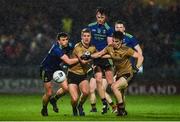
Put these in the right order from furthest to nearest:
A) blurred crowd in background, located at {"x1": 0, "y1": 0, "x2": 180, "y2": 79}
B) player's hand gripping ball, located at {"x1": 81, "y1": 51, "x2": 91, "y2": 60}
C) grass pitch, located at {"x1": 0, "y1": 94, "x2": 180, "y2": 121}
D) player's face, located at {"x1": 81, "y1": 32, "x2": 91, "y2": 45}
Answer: blurred crowd in background, located at {"x1": 0, "y1": 0, "x2": 180, "y2": 79}
player's face, located at {"x1": 81, "y1": 32, "x2": 91, "y2": 45}
player's hand gripping ball, located at {"x1": 81, "y1": 51, "x2": 91, "y2": 60}
grass pitch, located at {"x1": 0, "y1": 94, "x2": 180, "y2": 121}

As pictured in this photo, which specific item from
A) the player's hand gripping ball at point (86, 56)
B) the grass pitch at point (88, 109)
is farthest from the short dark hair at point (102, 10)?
the grass pitch at point (88, 109)

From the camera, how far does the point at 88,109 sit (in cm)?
2006

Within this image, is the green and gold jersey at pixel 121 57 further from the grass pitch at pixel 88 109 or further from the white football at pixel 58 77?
the white football at pixel 58 77

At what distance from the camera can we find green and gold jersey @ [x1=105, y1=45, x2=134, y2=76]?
17031 millimetres

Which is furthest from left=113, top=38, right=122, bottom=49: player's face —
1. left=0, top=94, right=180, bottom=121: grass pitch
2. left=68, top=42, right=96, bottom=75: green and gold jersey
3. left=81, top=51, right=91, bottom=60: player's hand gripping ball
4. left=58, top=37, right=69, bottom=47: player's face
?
left=0, top=94, right=180, bottom=121: grass pitch

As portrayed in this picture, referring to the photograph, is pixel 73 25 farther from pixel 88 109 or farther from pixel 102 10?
pixel 102 10

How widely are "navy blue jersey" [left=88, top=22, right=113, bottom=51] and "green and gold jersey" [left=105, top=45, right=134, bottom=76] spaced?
43.2 inches

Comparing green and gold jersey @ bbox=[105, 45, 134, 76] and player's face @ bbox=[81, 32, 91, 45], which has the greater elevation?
player's face @ bbox=[81, 32, 91, 45]

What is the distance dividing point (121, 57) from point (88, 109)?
132 inches

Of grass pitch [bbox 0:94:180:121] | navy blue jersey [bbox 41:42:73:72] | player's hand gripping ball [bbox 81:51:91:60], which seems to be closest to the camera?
grass pitch [bbox 0:94:180:121]

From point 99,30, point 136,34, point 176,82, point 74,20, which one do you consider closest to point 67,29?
point 74,20

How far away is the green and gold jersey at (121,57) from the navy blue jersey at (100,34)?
110cm

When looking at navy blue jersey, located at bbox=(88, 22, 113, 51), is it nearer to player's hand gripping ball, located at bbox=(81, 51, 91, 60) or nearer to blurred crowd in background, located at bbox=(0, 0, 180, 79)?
player's hand gripping ball, located at bbox=(81, 51, 91, 60)

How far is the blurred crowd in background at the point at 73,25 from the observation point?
96.9 ft
